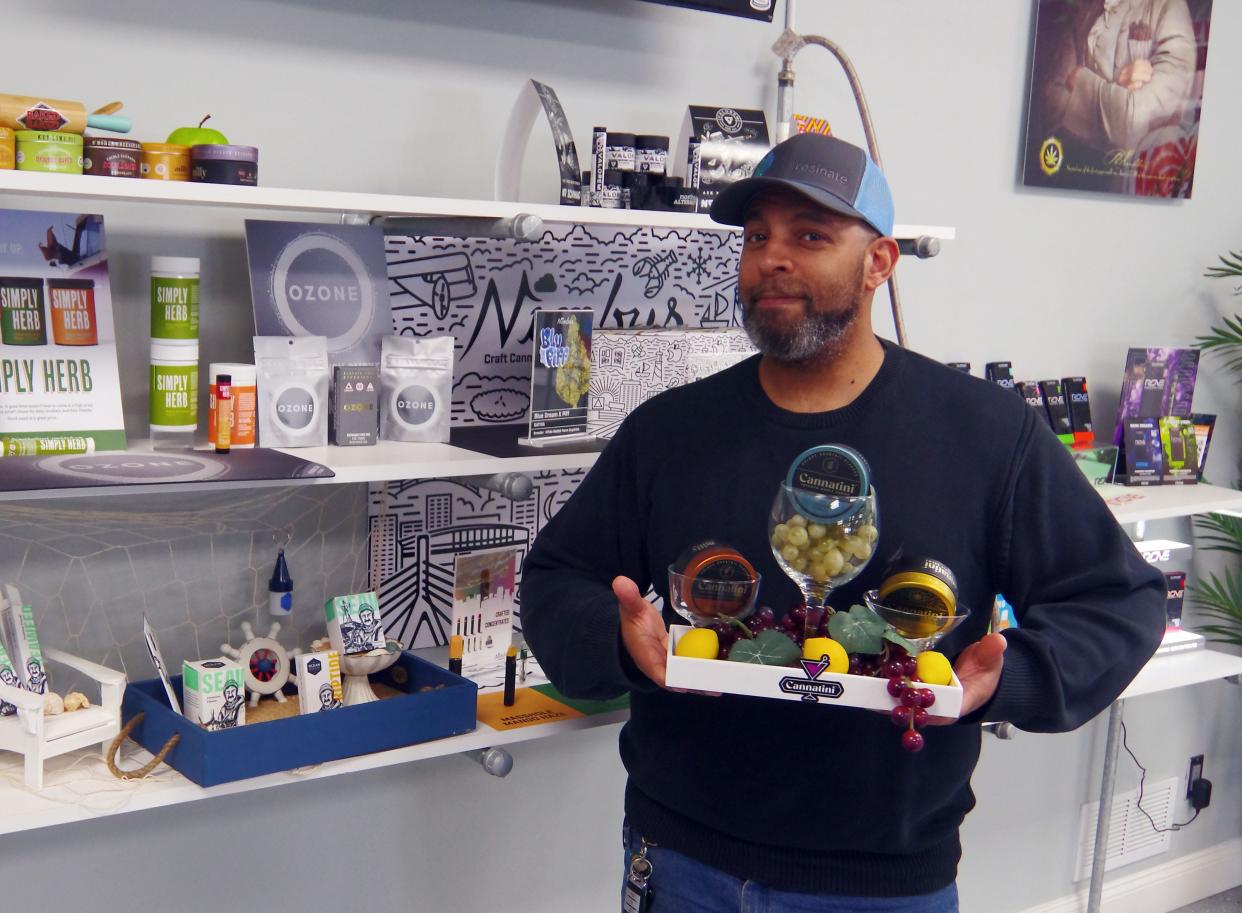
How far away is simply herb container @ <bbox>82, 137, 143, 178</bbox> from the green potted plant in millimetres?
2535

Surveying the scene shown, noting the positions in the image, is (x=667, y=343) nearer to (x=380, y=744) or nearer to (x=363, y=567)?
(x=363, y=567)

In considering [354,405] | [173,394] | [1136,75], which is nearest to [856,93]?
[1136,75]

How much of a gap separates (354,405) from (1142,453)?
181 cm

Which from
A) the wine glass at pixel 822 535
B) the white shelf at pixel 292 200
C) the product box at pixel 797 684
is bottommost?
the product box at pixel 797 684

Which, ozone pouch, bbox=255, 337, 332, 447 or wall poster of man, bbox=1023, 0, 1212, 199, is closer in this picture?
ozone pouch, bbox=255, 337, 332, 447

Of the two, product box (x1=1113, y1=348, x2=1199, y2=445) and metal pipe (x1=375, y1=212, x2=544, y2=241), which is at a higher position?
metal pipe (x1=375, y1=212, x2=544, y2=241)

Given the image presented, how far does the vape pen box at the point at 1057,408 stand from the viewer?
2766mm

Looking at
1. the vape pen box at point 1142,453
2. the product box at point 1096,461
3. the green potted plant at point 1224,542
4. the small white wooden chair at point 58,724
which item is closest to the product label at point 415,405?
the small white wooden chair at point 58,724

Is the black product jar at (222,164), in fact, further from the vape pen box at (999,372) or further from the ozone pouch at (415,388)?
the vape pen box at (999,372)

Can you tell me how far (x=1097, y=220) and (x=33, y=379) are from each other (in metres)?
2.29

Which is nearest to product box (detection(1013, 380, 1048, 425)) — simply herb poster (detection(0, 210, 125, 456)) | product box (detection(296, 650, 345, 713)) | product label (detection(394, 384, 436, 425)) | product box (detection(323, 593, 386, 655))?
product label (detection(394, 384, 436, 425))

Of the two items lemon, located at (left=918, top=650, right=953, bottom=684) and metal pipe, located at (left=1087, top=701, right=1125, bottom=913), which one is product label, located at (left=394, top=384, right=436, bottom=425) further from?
metal pipe, located at (left=1087, top=701, right=1125, bottom=913)

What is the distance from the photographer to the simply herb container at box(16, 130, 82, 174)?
1.50 m

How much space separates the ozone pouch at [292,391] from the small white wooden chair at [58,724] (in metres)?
0.38
